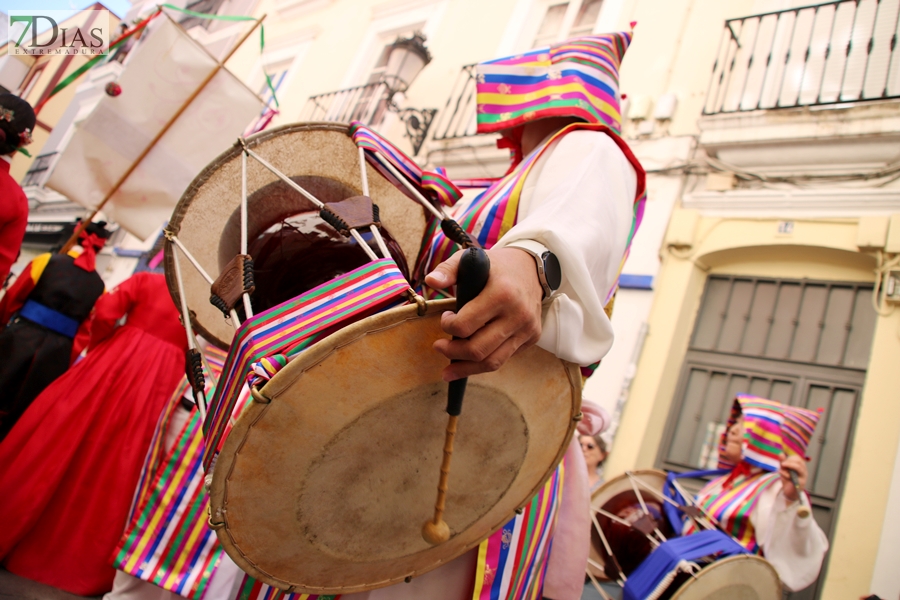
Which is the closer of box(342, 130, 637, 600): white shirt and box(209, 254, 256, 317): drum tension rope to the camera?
box(342, 130, 637, 600): white shirt

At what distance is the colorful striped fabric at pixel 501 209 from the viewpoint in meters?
1.28

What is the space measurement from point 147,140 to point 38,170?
42.0 feet

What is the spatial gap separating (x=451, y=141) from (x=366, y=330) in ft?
21.5

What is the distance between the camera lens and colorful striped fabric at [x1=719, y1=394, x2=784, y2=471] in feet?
10.6

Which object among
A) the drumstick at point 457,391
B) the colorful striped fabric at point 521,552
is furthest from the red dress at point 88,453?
the drumstick at point 457,391

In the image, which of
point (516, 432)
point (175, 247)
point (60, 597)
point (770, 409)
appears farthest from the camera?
point (770, 409)

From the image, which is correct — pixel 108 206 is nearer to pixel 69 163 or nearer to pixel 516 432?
pixel 69 163

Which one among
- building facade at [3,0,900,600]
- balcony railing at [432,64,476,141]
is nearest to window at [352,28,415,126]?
balcony railing at [432,64,476,141]

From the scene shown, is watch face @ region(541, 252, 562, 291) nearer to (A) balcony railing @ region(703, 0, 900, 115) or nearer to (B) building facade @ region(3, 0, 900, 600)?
(B) building facade @ region(3, 0, 900, 600)

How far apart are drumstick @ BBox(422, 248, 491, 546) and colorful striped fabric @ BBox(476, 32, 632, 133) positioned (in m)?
0.78

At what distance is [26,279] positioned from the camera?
362 cm

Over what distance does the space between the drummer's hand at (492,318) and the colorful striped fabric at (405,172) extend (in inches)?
26.3

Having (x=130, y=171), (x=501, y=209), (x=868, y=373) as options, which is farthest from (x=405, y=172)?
(x=868, y=373)

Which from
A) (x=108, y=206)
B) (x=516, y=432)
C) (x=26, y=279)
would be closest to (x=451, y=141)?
(x=108, y=206)
